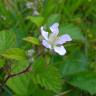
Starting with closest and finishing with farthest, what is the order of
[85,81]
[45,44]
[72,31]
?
[45,44], [85,81], [72,31]

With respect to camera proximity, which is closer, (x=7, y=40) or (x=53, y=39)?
(x=53, y=39)

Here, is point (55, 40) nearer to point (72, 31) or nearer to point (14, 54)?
point (14, 54)

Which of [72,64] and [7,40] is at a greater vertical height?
[7,40]

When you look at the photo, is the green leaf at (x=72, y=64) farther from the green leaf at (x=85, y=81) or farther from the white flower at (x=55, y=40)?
the white flower at (x=55, y=40)

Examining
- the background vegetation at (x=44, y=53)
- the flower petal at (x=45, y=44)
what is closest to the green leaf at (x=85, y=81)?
the background vegetation at (x=44, y=53)

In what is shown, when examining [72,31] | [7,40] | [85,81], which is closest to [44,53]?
[7,40]

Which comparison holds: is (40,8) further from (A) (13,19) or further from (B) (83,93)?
(B) (83,93)

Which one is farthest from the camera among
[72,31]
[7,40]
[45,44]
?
[72,31]
